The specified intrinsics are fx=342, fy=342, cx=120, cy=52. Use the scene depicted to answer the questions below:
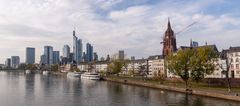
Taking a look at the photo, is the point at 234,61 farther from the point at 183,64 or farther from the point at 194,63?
the point at 183,64

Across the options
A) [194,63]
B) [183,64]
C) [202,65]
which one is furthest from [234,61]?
[183,64]

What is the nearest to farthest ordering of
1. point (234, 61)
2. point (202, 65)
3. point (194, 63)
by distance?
point (202, 65) < point (194, 63) < point (234, 61)

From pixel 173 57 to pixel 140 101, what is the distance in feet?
146

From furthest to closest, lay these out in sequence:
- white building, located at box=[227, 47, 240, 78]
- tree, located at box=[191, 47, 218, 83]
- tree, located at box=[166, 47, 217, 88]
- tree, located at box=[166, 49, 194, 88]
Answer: white building, located at box=[227, 47, 240, 78] < tree, located at box=[166, 49, 194, 88] < tree, located at box=[166, 47, 217, 88] < tree, located at box=[191, 47, 218, 83]

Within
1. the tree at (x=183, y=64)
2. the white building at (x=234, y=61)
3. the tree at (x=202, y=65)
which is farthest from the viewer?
the white building at (x=234, y=61)

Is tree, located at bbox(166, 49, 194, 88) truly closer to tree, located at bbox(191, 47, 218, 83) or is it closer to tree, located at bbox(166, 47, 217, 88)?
tree, located at bbox(166, 47, 217, 88)

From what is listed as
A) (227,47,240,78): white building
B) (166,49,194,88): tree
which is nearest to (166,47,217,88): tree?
(166,49,194,88): tree

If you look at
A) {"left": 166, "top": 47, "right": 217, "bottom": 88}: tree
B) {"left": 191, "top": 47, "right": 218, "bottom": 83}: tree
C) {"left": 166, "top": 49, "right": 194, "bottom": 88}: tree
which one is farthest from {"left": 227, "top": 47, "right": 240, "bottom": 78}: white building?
{"left": 166, "top": 49, "right": 194, "bottom": 88}: tree

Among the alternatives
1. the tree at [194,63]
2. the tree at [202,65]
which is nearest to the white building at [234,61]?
the tree at [194,63]

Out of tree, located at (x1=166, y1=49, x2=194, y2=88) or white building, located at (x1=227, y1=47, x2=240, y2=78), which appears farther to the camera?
white building, located at (x1=227, y1=47, x2=240, y2=78)

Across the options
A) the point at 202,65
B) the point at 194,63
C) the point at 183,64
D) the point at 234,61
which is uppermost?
the point at 234,61

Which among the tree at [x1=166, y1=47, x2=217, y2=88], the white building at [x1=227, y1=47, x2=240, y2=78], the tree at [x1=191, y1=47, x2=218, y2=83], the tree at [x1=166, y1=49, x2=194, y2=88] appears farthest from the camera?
the white building at [x1=227, y1=47, x2=240, y2=78]

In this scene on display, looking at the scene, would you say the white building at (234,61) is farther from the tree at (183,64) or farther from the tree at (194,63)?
the tree at (183,64)

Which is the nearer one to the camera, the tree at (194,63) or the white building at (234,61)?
the tree at (194,63)
